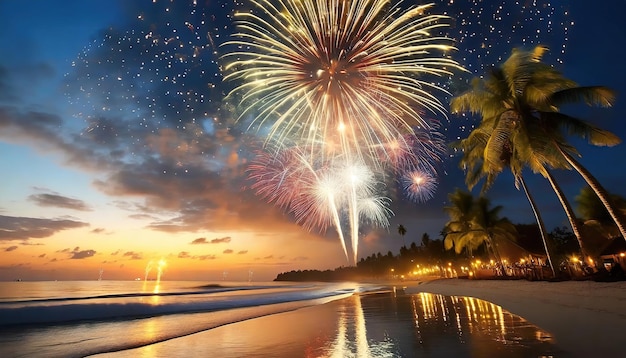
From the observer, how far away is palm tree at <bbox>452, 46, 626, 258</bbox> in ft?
62.2

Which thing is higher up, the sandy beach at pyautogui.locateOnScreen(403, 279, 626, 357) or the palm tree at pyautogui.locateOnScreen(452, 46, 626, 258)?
the palm tree at pyautogui.locateOnScreen(452, 46, 626, 258)

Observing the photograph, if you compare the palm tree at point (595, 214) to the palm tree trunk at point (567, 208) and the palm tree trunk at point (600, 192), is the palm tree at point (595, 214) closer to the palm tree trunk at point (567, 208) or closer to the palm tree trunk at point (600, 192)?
the palm tree trunk at point (567, 208)

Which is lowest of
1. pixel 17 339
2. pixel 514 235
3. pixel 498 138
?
pixel 17 339

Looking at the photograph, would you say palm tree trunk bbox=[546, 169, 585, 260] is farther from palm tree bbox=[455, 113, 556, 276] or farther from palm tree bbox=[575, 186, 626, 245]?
palm tree bbox=[575, 186, 626, 245]

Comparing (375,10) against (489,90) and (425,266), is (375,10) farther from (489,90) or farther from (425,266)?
(425,266)

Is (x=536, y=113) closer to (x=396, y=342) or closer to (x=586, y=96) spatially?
(x=586, y=96)

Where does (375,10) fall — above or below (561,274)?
above


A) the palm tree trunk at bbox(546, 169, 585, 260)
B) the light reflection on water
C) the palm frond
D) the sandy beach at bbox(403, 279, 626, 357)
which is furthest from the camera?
the palm tree trunk at bbox(546, 169, 585, 260)

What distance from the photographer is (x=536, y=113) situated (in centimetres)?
2125

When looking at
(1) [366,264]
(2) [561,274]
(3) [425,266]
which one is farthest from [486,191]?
(1) [366,264]

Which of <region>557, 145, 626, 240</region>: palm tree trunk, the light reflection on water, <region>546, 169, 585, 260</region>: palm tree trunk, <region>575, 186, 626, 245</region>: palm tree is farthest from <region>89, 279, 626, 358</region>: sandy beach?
<region>575, 186, 626, 245</region>: palm tree

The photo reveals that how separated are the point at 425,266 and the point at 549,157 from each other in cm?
9097

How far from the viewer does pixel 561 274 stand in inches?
907

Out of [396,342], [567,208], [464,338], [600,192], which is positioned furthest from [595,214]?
[396,342]
